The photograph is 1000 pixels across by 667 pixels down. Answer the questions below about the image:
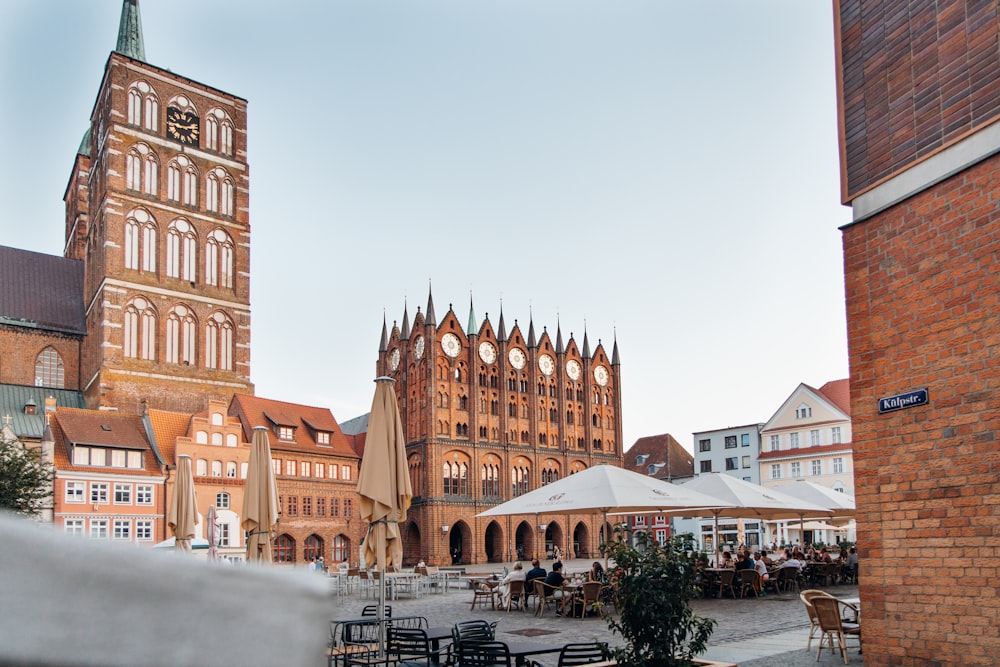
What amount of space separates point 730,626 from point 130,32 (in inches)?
2485

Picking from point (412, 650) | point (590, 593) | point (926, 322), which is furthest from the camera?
point (590, 593)

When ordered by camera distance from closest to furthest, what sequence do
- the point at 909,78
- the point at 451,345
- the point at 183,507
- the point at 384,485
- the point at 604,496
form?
the point at 909,78
the point at 384,485
the point at 604,496
the point at 183,507
the point at 451,345

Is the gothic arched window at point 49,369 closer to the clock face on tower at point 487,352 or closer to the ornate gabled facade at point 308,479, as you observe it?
the ornate gabled facade at point 308,479

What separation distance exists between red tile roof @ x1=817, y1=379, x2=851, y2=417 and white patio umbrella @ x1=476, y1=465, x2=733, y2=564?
138 feet

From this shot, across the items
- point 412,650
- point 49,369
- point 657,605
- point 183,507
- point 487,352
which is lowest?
point 412,650

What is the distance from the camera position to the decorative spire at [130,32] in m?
64.1

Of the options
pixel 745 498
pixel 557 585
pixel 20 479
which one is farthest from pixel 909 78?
pixel 20 479

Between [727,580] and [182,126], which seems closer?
[727,580]

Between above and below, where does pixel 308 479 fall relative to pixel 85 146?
below

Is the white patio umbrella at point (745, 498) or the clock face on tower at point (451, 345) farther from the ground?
the clock face on tower at point (451, 345)

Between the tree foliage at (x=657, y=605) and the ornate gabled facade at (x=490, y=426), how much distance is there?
4984 cm

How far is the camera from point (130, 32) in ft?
211

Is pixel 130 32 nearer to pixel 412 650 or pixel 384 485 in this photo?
pixel 384 485

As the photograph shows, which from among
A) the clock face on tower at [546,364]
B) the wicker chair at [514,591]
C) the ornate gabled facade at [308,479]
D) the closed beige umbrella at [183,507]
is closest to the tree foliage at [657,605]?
the wicker chair at [514,591]
